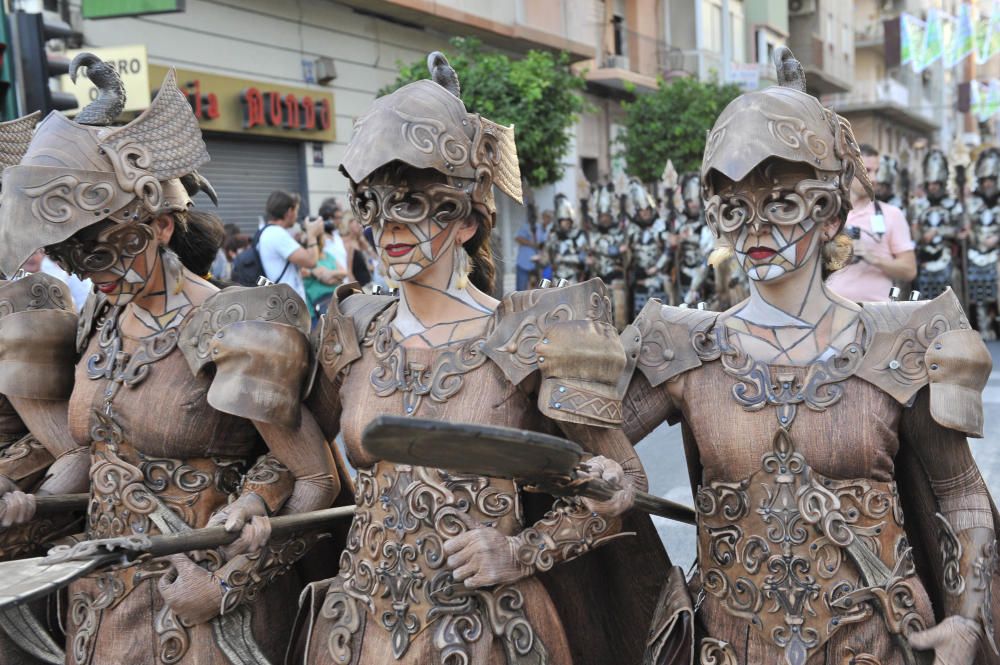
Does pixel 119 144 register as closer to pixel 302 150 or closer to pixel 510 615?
pixel 510 615

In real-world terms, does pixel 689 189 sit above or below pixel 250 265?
above

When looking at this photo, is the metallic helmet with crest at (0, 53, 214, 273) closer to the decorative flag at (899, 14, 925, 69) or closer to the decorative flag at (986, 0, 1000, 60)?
the decorative flag at (899, 14, 925, 69)

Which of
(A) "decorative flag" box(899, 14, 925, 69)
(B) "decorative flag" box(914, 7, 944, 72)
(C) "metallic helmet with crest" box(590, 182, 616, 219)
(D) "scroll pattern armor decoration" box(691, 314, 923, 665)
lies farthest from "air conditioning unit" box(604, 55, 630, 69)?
(D) "scroll pattern armor decoration" box(691, 314, 923, 665)

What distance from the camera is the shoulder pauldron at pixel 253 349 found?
276 centimetres

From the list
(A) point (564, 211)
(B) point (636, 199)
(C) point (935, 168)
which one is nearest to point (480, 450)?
(C) point (935, 168)

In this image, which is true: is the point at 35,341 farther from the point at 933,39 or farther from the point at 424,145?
the point at 933,39

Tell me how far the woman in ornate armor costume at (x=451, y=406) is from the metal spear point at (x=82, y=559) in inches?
13.6

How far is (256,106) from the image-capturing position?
1523cm

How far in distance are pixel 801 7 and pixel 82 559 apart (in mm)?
43717

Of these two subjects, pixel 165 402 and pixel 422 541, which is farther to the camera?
pixel 165 402

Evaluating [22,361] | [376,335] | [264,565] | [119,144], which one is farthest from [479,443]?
[22,361]

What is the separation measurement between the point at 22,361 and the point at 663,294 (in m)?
14.3

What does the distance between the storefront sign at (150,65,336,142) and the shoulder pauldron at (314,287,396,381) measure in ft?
38.1

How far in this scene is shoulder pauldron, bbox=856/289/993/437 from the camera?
96.0 inches
